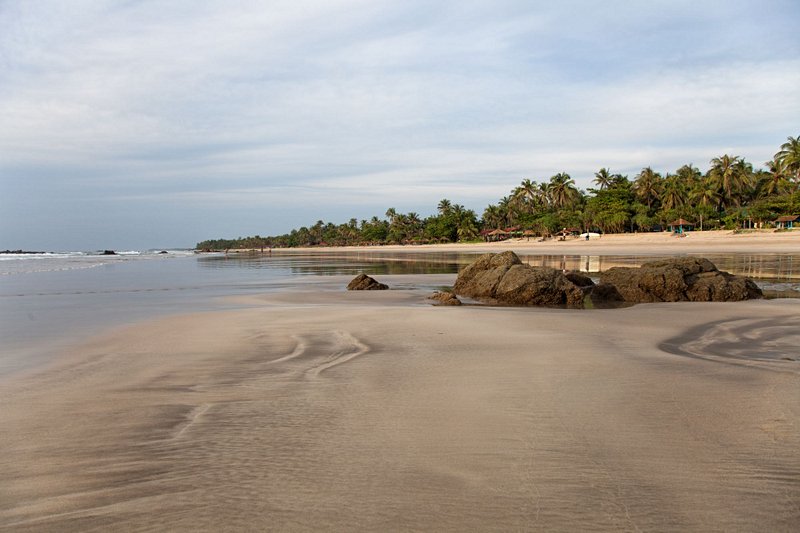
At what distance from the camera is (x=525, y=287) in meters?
13.3

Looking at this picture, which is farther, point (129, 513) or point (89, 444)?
point (89, 444)

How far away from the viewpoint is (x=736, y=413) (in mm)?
4441

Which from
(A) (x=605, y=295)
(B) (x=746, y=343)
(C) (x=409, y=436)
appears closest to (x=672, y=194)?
(A) (x=605, y=295)

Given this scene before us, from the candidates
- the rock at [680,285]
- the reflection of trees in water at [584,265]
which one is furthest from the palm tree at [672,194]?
the rock at [680,285]

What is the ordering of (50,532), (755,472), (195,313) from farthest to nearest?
1. (195,313)
2. (755,472)
3. (50,532)

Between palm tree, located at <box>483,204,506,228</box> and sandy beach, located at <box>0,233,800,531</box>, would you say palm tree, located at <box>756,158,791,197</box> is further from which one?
sandy beach, located at <box>0,233,800,531</box>

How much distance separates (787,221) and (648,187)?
2705 centimetres

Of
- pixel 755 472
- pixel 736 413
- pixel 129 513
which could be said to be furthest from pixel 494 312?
pixel 129 513

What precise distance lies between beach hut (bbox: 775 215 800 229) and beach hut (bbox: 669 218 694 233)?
34.1 feet

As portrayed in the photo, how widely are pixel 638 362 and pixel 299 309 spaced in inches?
312

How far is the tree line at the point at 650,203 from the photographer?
239ft

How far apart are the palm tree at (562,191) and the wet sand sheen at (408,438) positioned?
4072 inches

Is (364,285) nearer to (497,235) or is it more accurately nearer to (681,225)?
(681,225)

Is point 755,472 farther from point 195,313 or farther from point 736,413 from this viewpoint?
point 195,313
